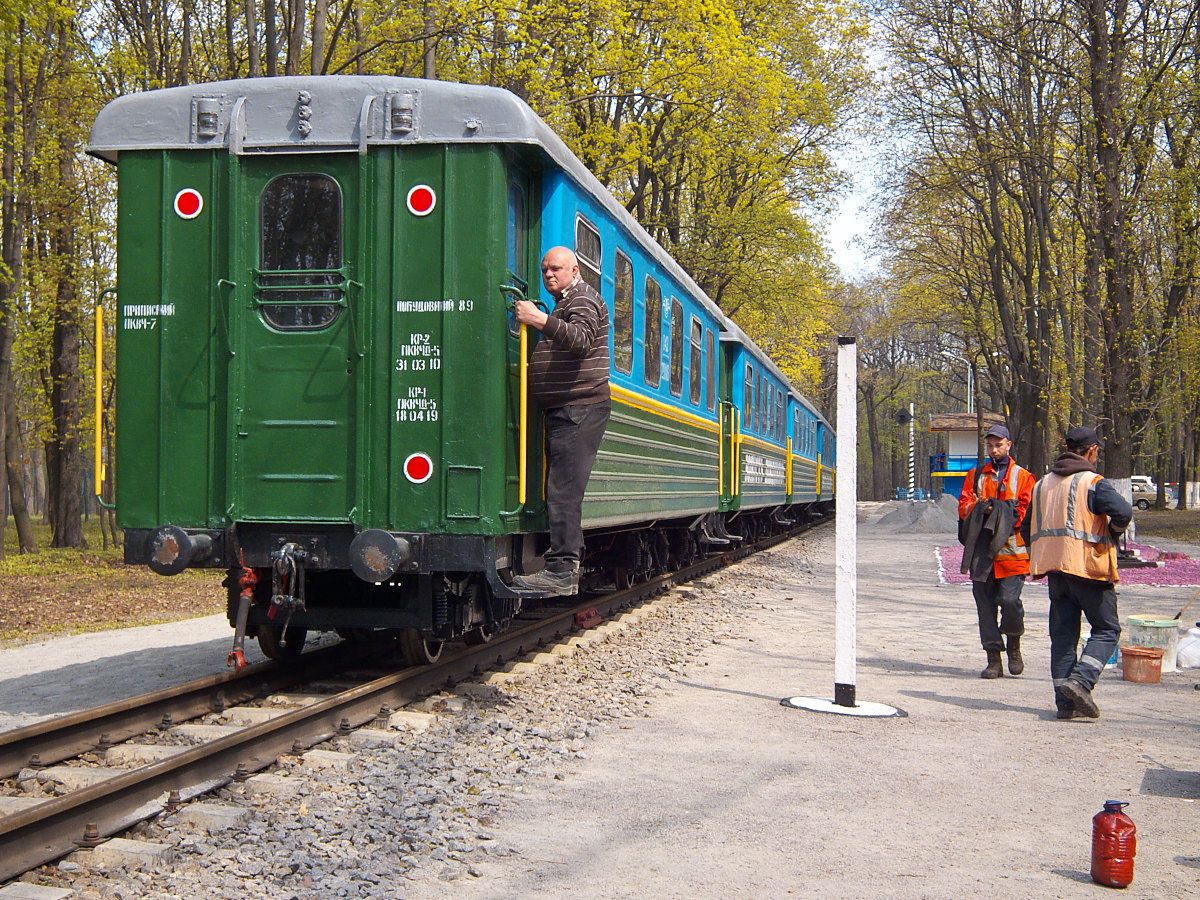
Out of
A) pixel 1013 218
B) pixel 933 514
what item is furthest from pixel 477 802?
pixel 933 514

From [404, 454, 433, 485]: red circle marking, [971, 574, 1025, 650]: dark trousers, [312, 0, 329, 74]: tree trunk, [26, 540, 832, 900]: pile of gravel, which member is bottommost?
[26, 540, 832, 900]: pile of gravel

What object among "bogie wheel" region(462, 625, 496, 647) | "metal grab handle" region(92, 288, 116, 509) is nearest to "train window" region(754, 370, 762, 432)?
"bogie wheel" region(462, 625, 496, 647)

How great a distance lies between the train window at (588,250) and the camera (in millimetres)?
8180

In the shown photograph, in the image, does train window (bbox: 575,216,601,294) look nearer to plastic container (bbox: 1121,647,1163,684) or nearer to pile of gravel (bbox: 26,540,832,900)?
pile of gravel (bbox: 26,540,832,900)

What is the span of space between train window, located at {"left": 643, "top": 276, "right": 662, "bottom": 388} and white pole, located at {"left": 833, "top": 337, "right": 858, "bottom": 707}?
8.92 feet

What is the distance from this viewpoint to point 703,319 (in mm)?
14273

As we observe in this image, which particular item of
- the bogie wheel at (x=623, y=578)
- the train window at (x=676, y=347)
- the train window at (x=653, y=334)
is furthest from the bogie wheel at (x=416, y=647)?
the bogie wheel at (x=623, y=578)

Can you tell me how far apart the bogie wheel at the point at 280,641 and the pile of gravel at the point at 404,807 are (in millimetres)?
1291

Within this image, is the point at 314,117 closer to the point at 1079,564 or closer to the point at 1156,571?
the point at 1079,564

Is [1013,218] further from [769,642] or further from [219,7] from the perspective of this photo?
[769,642]

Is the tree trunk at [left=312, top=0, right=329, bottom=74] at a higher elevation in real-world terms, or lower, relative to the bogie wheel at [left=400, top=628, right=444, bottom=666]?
higher

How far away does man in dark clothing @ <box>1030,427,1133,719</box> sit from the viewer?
7543mm

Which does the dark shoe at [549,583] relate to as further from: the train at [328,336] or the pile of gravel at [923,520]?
the pile of gravel at [923,520]

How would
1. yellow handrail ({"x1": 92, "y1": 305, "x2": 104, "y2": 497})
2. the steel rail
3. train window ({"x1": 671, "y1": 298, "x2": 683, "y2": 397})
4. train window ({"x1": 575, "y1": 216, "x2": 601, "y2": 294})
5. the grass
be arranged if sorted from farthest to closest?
the grass
train window ({"x1": 671, "y1": 298, "x2": 683, "y2": 397})
train window ({"x1": 575, "y1": 216, "x2": 601, "y2": 294})
yellow handrail ({"x1": 92, "y1": 305, "x2": 104, "y2": 497})
the steel rail
